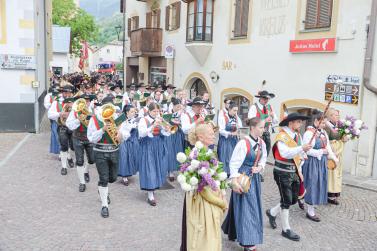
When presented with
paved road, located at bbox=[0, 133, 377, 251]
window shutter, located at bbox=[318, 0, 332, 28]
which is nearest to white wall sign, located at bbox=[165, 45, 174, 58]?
window shutter, located at bbox=[318, 0, 332, 28]

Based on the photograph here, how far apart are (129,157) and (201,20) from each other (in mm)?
9192

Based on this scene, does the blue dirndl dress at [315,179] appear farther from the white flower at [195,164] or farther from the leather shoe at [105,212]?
the leather shoe at [105,212]

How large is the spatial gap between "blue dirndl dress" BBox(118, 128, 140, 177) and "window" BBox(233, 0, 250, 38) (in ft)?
23.0

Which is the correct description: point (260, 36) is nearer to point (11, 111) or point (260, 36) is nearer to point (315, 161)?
point (315, 161)

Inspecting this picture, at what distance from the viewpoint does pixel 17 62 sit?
1420cm

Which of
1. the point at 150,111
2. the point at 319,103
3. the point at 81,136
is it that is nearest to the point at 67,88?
the point at 81,136

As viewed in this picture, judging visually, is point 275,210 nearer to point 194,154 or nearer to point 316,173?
point 316,173

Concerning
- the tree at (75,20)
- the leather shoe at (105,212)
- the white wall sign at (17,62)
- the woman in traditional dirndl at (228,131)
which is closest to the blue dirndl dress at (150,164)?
the leather shoe at (105,212)

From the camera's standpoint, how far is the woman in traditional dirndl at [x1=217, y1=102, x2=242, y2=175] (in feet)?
28.8

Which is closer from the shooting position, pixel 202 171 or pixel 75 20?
pixel 202 171

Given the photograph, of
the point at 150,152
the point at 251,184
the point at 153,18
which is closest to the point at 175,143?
the point at 150,152

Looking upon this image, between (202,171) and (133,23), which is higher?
(133,23)

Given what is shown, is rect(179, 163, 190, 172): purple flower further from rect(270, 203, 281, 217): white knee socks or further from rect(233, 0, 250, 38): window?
rect(233, 0, 250, 38): window

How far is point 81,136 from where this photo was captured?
8094 mm
